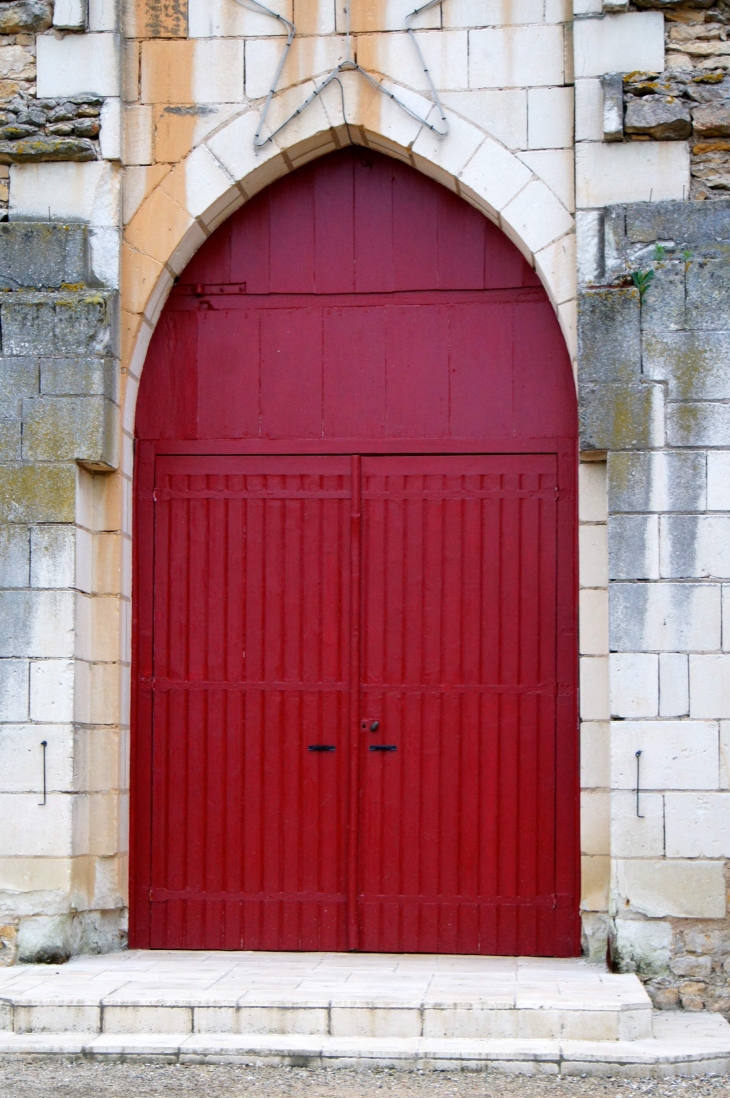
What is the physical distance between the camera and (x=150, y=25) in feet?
20.2

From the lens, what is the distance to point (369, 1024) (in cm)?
488

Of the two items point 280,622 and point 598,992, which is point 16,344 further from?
point 598,992

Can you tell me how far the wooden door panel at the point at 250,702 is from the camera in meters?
6.05

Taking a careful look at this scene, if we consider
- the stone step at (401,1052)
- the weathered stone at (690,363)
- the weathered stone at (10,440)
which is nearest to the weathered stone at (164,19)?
the weathered stone at (10,440)

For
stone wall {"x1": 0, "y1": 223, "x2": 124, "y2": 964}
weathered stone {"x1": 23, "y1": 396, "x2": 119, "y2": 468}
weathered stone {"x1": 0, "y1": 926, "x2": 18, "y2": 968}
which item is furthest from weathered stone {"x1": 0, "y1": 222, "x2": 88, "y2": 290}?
weathered stone {"x1": 0, "y1": 926, "x2": 18, "y2": 968}

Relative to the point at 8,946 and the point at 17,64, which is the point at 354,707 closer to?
the point at 8,946

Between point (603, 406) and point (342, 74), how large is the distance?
1.92 metres

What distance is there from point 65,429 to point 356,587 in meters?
1.43

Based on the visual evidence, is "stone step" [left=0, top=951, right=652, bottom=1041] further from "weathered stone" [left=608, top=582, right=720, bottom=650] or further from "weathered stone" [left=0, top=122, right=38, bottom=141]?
"weathered stone" [left=0, top=122, right=38, bottom=141]

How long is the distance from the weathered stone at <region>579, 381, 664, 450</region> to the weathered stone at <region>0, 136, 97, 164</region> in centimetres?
243

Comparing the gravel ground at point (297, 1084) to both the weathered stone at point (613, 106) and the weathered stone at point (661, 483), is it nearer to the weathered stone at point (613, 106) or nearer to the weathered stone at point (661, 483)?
the weathered stone at point (661, 483)

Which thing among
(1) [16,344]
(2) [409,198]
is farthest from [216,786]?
(2) [409,198]

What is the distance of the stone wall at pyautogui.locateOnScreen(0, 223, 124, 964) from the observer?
5.74 metres

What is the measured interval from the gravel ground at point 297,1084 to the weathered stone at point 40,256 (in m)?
3.20
